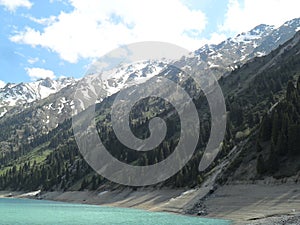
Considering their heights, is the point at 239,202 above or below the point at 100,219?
above

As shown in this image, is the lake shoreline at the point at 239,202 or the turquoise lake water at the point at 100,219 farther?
the turquoise lake water at the point at 100,219

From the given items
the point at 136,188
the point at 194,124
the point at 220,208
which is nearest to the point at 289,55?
the point at 194,124

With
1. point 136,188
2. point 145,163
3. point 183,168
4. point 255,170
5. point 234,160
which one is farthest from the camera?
point 145,163

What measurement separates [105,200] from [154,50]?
67377 millimetres

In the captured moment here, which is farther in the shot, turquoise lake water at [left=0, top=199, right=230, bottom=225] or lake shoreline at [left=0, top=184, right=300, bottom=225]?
turquoise lake water at [left=0, top=199, right=230, bottom=225]

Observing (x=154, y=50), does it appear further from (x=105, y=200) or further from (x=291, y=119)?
(x=105, y=200)

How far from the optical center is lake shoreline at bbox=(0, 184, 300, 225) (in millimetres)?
53812

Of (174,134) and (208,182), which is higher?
(174,134)

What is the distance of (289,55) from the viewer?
19012cm

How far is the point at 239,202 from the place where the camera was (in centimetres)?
6700

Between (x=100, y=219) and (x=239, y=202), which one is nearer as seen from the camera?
(x=239, y=202)

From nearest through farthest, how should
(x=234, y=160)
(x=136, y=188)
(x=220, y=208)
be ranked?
(x=220, y=208)
(x=234, y=160)
(x=136, y=188)

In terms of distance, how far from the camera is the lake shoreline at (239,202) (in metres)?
53.8

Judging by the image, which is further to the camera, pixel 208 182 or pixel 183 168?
pixel 183 168
